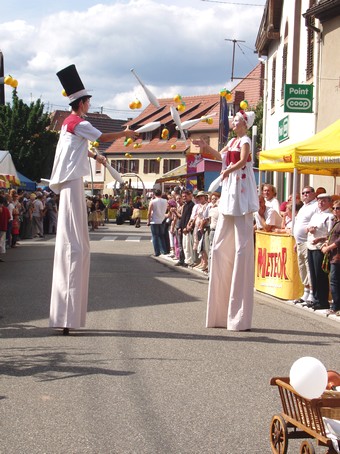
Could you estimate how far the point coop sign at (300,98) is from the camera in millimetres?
24562

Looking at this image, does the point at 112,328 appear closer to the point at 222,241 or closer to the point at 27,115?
the point at 222,241

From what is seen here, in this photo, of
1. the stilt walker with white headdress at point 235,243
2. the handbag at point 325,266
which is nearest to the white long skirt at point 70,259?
the stilt walker with white headdress at point 235,243

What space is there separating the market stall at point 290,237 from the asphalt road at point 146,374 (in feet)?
4.07

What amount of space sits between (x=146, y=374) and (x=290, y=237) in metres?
7.92

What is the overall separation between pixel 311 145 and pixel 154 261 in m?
10.3

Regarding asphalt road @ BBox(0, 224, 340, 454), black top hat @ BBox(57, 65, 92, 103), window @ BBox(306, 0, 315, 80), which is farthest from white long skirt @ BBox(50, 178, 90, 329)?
window @ BBox(306, 0, 315, 80)

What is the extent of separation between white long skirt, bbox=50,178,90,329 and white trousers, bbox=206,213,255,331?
1.67 metres

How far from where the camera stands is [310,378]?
477cm

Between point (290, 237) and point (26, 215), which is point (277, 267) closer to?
point (290, 237)

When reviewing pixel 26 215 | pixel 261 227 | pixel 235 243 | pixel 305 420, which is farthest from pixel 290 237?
pixel 26 215

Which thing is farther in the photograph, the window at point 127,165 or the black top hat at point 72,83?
the window at point 127,165

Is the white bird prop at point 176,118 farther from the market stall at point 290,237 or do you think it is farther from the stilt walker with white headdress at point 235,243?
the stilt walker with white headdress at point 235,243

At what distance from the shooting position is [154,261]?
81.1 feet

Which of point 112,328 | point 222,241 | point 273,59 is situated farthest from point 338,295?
point 273,59
